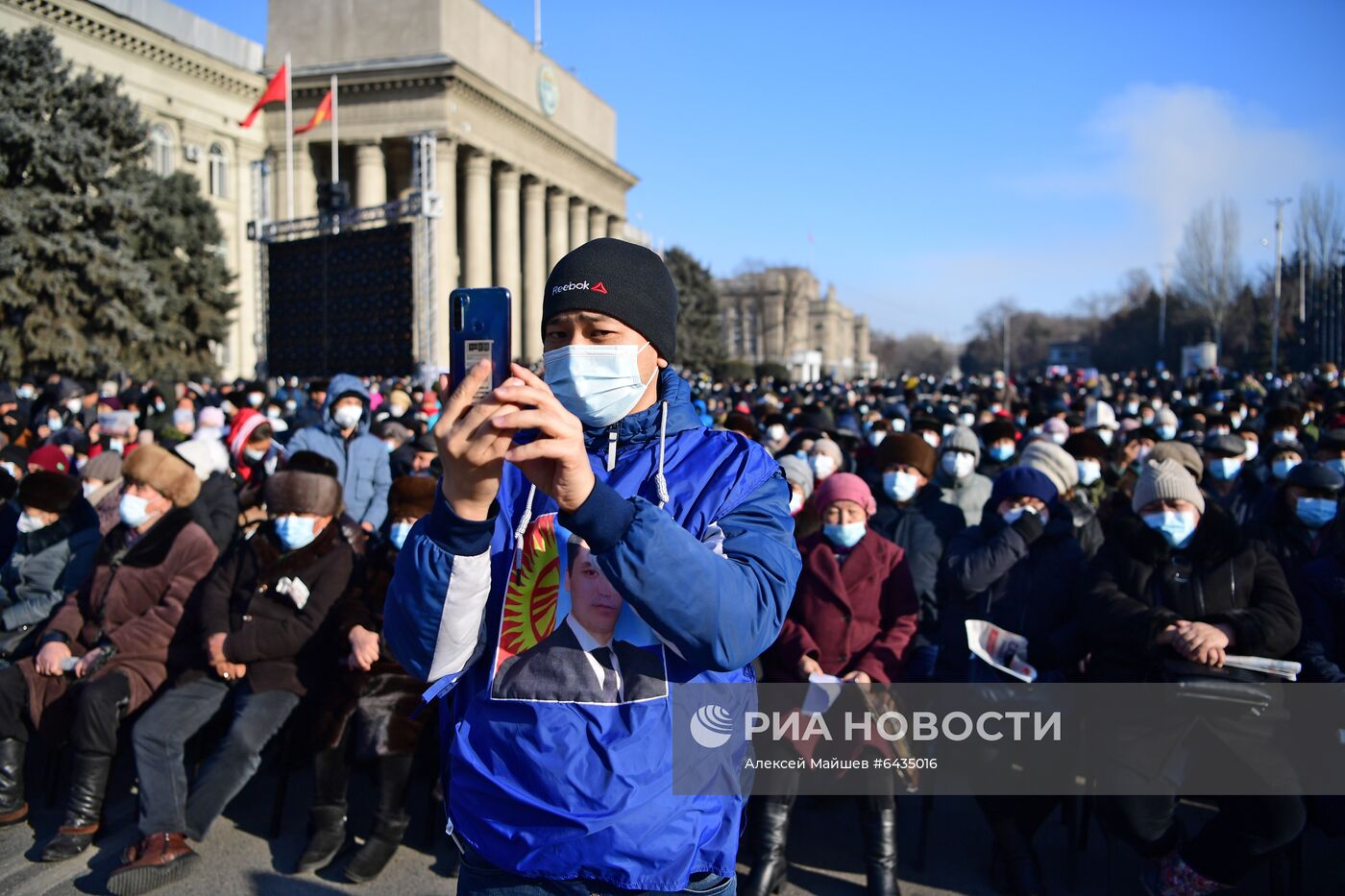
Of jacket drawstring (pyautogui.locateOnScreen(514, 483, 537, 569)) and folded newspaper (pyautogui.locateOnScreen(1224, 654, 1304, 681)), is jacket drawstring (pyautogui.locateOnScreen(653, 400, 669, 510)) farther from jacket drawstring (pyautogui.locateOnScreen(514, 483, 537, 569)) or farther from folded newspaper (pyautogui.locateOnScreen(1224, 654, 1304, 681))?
folded newspaper (pyautogui.locateOnScreen(1224, 654, 1304, 681))

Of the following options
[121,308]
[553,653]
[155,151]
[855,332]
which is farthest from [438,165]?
[855,332]

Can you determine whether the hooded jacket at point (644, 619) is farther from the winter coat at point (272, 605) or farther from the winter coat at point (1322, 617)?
the winter coat at point (1322, 617)

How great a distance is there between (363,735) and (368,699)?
0.61ft

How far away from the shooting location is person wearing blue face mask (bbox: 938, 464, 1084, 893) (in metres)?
5.18

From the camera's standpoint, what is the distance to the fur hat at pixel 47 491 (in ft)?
22.2

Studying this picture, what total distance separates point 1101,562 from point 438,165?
1798 inches

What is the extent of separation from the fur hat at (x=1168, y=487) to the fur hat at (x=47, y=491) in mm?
6465

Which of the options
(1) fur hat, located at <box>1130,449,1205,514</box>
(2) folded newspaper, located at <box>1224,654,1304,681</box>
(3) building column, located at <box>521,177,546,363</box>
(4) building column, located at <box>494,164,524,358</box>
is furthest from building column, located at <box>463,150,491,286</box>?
(2) folded newspaper, located at <box>1224,654,1304,681</box>

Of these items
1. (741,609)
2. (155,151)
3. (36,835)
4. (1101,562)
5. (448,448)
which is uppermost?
(155,151)

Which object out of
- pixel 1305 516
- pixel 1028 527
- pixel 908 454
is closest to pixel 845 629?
pixel 1028 527

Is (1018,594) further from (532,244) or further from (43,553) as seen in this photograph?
(532,244)

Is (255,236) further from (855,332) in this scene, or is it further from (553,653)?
(855,332)

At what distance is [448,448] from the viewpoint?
1.70 m

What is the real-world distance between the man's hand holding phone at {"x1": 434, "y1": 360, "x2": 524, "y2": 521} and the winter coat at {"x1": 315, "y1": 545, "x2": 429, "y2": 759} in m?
3.92
